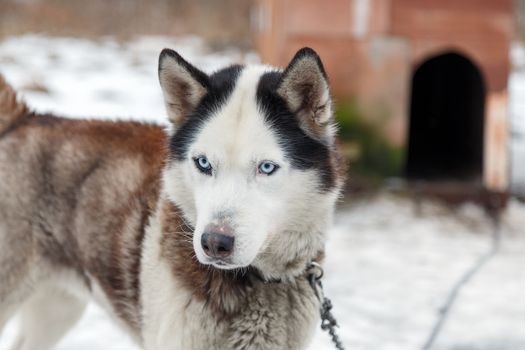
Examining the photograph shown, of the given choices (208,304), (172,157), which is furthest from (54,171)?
(208,304)

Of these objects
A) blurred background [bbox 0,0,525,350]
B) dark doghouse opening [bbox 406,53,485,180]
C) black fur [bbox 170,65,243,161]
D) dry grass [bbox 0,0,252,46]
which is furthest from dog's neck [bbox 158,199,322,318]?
dry grass [bbox 0,0,252,46]

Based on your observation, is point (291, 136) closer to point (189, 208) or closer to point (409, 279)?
point (189, 208)

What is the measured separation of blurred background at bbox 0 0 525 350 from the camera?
13.6 ft

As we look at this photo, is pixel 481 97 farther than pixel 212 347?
Yes

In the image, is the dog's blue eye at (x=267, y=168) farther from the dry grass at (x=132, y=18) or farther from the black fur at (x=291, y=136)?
the dry grass at (x=132, y=18)

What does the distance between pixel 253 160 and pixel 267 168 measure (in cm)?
5

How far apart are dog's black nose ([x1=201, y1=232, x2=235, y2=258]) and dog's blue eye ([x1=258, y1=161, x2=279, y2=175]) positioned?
0.82 ft

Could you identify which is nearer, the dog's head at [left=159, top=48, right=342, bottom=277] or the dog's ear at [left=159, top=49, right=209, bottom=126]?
the dog's head at [left=159, top=48, right=342, bottom=277]

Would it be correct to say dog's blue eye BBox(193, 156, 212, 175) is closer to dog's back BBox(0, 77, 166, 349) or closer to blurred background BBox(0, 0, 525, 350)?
dog's back BBox(0, 77, 166, 349)

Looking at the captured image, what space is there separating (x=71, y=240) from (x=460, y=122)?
21.7 feet

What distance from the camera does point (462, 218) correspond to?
6152 millimetres

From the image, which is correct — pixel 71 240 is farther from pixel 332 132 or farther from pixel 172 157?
pixel 332 132

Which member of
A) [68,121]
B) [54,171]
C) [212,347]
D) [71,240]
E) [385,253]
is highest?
[68,121]

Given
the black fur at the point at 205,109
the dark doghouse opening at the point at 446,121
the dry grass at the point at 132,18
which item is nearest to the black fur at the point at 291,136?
the black fur at the point at 205,109
